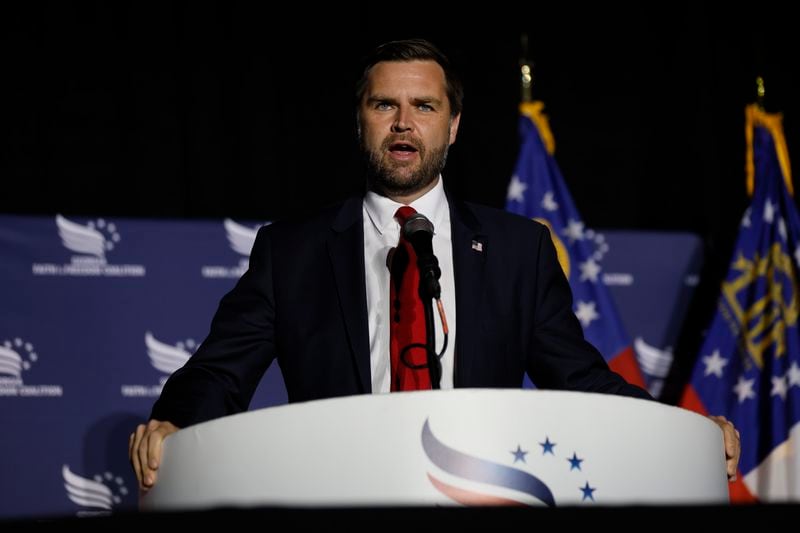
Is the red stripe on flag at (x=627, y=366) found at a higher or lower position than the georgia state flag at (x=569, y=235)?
lower

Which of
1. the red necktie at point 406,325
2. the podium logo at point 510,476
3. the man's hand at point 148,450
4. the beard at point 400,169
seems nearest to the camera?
the podium logo at point 510,476

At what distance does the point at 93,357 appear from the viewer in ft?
11.0

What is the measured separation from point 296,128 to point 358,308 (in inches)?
83.9

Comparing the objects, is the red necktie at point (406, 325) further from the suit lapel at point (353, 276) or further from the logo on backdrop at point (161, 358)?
the logo on backdrop at point (161, 358)

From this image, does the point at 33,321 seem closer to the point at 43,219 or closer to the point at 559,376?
Result: the point at 43,219

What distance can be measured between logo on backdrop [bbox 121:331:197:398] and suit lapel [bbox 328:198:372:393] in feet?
3.88

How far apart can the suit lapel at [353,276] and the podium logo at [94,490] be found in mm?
1345

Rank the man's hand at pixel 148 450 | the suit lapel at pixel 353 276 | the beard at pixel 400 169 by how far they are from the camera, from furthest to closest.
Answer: the beard at pixel 400 169, the suit lapel at pixel 353 276, the man's hand at pixel 148 450

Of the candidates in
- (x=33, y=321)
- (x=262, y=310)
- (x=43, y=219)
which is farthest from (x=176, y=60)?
(x=262, y=310)

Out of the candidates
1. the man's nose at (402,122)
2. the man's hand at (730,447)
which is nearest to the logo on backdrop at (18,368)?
the man's nose at (402,122)

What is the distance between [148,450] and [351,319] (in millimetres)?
628

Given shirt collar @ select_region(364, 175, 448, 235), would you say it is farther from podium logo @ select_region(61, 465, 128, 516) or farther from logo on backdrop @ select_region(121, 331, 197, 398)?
podium logo @ select_region(61, 465, 128, 516)

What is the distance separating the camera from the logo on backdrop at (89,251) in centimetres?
338

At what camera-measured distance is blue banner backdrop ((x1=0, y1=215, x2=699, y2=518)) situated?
3.23 metres
